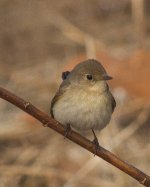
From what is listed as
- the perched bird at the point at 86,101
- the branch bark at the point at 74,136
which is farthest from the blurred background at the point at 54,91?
the branch bark at the point at 74,136

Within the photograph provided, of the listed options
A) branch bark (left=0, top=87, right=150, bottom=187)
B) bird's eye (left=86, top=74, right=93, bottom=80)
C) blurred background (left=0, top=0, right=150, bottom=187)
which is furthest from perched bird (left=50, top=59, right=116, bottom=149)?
blurred background (left=0, top=0, right=150, bottom=187)

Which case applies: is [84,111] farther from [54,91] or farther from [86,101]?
[54,91]

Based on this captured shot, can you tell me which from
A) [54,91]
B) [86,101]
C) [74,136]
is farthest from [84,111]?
[54,91]

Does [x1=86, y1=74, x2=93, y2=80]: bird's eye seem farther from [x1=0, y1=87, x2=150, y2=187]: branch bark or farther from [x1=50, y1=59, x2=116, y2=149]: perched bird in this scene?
[x1=0, y1=87, x2=150, y2=187]: branch bark

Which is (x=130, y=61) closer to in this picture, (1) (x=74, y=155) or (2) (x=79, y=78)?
(1) (x=74, y=155)

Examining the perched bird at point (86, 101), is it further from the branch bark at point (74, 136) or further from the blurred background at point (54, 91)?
the blurred background at point (54, 91)

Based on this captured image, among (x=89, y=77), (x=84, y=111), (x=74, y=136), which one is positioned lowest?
(x=74, y=136)
